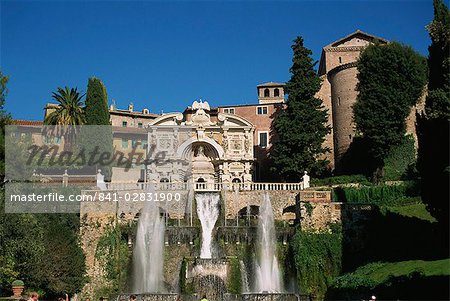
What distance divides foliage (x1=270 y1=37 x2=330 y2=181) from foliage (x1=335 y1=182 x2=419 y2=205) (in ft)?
17.2

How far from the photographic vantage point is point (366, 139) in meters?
45.4

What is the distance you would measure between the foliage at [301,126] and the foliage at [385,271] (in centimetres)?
1651

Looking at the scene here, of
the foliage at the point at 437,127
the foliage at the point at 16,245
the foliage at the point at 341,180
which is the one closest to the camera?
the foliage at the point at 437,127

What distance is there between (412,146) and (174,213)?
17.6 meters

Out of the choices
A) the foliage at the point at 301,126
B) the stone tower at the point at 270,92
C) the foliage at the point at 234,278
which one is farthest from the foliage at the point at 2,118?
the stone tower at the point at 270,92

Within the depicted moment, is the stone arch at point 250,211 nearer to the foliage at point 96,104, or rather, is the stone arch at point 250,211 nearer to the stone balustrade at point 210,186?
the stone balustrade at point 210,186

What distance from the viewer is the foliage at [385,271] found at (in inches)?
931

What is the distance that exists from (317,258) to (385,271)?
684cm

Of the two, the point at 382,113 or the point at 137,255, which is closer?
the point at 137,255

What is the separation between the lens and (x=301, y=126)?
47.5 meters

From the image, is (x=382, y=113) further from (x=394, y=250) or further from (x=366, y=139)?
(x=394, y=250)

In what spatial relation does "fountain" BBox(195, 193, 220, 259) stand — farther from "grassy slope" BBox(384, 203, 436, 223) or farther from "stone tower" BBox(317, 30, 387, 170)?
"stone tower" BBox(317, 30, 387, 170)

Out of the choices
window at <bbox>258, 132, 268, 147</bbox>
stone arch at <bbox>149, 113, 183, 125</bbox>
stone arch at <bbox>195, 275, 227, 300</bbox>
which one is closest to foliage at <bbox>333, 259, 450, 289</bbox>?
stone arch at <bbox>195, 275, 227, 300</bbox>

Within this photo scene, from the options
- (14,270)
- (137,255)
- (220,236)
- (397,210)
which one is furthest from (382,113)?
(14,270)
